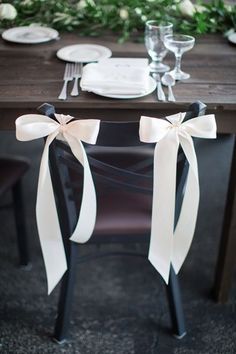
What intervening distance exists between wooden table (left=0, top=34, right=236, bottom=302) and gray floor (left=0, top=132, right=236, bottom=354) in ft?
0.39

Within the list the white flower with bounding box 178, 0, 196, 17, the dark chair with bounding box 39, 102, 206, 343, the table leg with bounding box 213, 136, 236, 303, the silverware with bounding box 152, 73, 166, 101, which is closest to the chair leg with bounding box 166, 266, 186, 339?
the dark chair with bounding box 39, 102, 206, 343

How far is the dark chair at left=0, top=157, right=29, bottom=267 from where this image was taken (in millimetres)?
1639

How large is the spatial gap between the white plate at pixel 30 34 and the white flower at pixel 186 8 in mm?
466

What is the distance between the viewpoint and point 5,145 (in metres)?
2.75

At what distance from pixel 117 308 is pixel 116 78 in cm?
79

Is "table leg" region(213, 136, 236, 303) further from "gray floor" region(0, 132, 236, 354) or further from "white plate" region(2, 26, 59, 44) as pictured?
"white plate" region(2, 26, 59, 44)

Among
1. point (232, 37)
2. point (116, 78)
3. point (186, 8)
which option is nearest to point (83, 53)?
point (116, 78)

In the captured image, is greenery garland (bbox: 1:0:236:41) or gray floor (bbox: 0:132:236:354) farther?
greenery garland (bbox: 1:0:236:41)

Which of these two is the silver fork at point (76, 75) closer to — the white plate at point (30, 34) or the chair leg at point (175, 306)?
the white plate at point (30, 34)

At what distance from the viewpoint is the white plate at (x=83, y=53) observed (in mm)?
1587

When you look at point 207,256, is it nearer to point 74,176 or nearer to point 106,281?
point 106,281

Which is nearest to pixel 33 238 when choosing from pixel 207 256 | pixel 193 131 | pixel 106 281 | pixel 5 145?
pixel 106 281

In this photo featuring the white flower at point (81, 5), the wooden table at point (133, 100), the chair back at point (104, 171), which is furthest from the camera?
the white flower at point (81, 5)

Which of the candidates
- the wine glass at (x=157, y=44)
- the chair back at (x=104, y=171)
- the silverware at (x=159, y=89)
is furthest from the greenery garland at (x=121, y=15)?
the chair back at (x=104, y=171)
